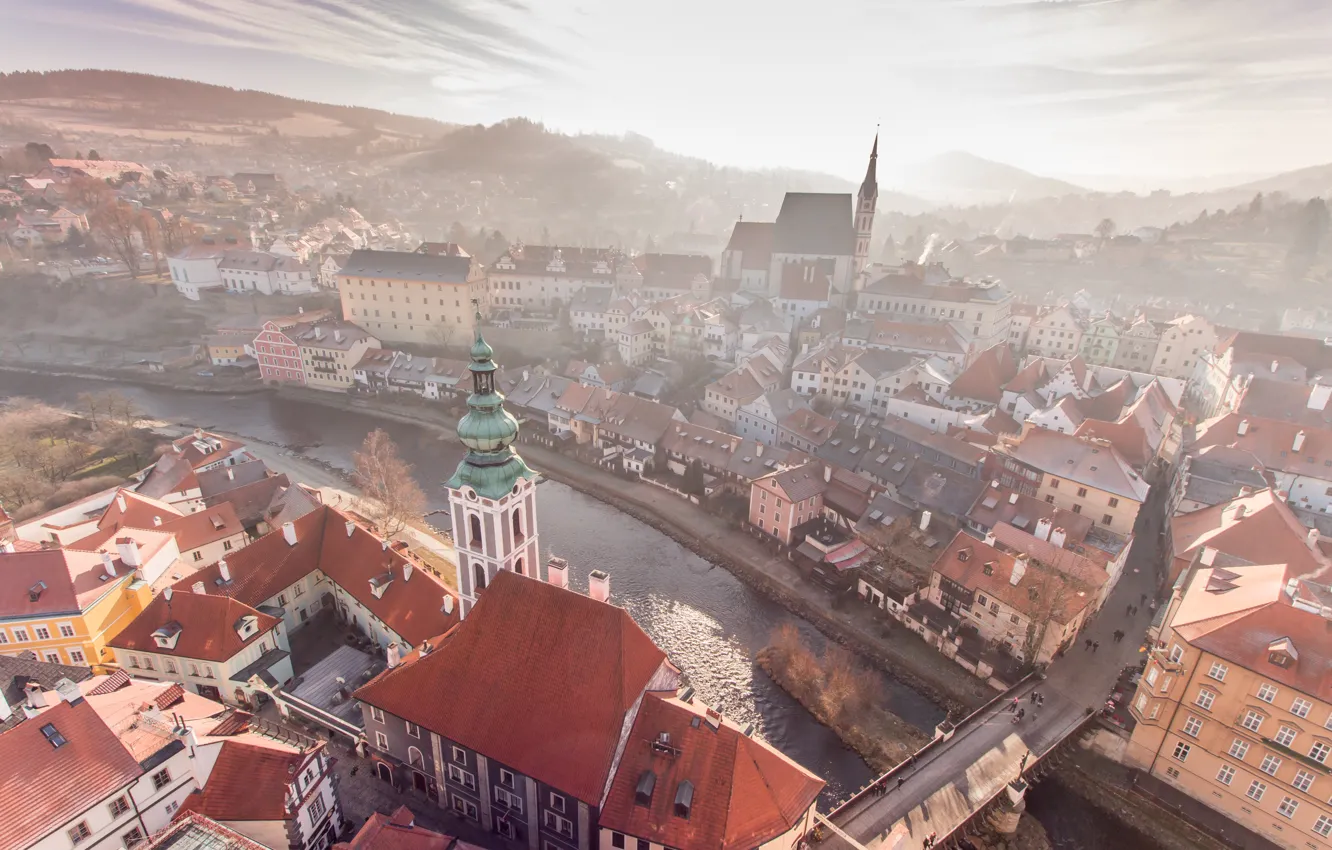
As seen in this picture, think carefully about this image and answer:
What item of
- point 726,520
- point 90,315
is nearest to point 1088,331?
point 726,520

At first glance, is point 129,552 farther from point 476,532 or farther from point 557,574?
point 557,574

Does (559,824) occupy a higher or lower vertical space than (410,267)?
lower

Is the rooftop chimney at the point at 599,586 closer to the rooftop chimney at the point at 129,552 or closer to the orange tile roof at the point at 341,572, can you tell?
the orange tile roof at the point at 341,572

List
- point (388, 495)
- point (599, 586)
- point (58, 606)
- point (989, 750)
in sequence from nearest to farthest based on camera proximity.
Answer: point (599, 586) → point (58, 606) → point (989, 750) → point (388, 495)

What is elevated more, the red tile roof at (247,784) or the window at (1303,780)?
the red tile roof at (247,784)

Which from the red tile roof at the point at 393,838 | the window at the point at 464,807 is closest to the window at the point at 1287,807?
the red tile roof at the point at 393,838

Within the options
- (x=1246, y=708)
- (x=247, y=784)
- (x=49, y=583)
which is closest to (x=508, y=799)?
(x=247, y=784)

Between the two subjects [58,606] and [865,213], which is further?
[865,213]
